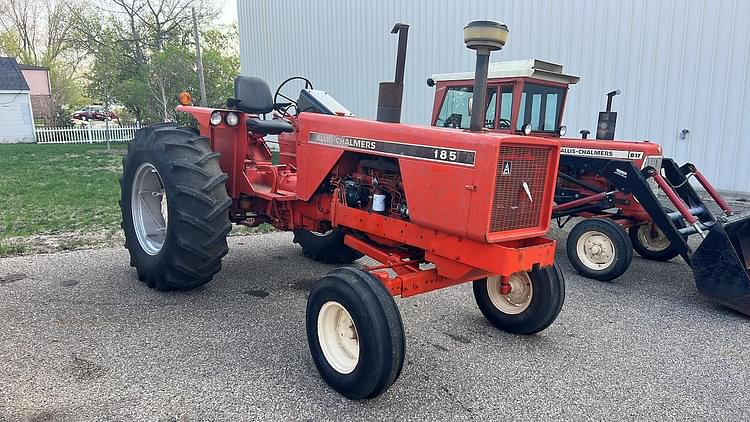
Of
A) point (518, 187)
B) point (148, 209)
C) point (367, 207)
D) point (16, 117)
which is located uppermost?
point (16, 117)

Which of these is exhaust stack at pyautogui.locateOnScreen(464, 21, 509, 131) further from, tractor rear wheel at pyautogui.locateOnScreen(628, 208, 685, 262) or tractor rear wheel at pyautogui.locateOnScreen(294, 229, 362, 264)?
tractor rear wheel at pyautogui.locateOnScreen(628, 208, 685, 262)

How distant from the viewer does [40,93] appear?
3181 centimetres

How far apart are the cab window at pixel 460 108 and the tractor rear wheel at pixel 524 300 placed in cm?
239

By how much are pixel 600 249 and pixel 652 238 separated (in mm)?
1251

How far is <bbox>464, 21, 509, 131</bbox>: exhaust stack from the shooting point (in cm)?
246

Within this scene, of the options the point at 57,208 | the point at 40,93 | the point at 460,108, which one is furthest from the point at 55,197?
the point at 40,93

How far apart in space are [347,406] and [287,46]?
13496 mm

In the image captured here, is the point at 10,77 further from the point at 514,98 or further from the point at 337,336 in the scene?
the point at 337,336

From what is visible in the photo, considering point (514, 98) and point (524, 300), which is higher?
point (514, 98)

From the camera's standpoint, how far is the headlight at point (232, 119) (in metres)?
4.08

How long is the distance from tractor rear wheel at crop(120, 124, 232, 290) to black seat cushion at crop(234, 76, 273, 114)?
1.47 feet

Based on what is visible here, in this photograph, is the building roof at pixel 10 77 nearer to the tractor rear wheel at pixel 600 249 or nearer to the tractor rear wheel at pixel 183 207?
the tractor rear wheel at pixel 183 207

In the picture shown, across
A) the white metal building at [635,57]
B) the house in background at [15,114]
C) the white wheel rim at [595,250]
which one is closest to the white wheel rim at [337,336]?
the white wheel rim at [595,250]

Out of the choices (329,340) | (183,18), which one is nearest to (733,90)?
(329,340)
